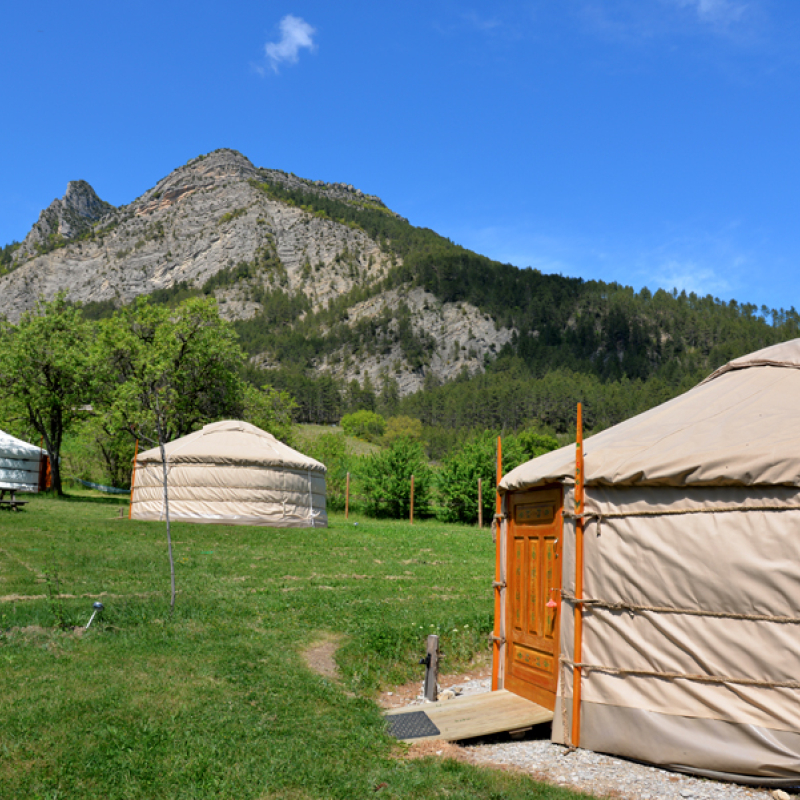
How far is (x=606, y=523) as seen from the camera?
5.00 metres

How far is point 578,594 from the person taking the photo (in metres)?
5.05

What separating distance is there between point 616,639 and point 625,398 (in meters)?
70.2

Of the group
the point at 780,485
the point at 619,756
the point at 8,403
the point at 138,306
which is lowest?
the point at 619,756

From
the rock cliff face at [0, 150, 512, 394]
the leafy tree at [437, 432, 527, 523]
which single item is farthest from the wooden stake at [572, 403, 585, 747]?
the rock cliff face at [0, 150, 512, 394]

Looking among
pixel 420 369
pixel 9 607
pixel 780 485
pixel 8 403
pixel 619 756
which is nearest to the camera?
pixel 780 485

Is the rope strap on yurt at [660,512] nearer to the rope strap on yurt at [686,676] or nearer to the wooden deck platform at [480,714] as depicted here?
the rope strap on yurt at [686,676]

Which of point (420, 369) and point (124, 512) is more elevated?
point (420, 369)

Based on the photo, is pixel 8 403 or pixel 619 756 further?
pixel 8 403

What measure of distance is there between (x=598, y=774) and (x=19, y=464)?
23329mm

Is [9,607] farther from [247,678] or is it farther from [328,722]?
[328,722]

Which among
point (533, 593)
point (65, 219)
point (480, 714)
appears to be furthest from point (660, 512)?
point (65, 219)

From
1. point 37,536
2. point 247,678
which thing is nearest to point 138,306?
point 37,536

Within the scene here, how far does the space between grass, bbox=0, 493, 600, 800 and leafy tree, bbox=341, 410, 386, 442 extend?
66.0 metres

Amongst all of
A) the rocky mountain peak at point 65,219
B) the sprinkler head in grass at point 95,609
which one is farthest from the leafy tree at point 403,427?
the rocky mountain peak at point 65,219
